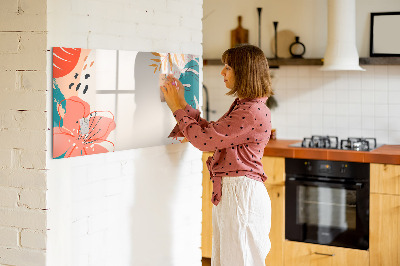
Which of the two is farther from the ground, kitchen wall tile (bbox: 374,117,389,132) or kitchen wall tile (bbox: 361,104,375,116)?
kitchen wall tile (bbox: 361,104,375,116)

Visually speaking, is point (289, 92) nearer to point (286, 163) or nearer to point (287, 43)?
point (287, 43)

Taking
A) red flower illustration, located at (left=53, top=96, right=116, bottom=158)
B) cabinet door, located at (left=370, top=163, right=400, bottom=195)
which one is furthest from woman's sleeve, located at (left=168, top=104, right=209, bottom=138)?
cabinet door, located at (left=370, top=163, right=400, bottom=195)

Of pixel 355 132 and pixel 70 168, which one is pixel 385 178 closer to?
pixel 355 132

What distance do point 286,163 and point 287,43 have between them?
1.16 meters

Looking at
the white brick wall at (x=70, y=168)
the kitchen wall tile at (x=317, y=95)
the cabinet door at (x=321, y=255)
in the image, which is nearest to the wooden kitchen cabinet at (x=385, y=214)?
the cabinet door at (x=321, y=255)

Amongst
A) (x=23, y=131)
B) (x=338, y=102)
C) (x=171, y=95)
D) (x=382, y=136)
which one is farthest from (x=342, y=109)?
(x=23, y=131)

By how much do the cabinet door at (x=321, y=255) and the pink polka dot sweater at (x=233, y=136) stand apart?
1670 mm

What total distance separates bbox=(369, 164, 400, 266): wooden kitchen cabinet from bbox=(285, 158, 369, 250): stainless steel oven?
51 mm

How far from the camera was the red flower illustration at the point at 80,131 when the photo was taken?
2.32 metres

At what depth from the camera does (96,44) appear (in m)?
2.48

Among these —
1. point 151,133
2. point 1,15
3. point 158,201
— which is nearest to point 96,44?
point 1,15

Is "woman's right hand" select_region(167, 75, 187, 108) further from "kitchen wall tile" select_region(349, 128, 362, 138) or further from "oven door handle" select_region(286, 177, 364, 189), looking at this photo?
"kitchen wall tile" select_region(349, 128, 362, 138)

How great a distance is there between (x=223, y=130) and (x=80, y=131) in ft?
2.16

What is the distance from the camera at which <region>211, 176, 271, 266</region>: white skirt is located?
2.79 m
